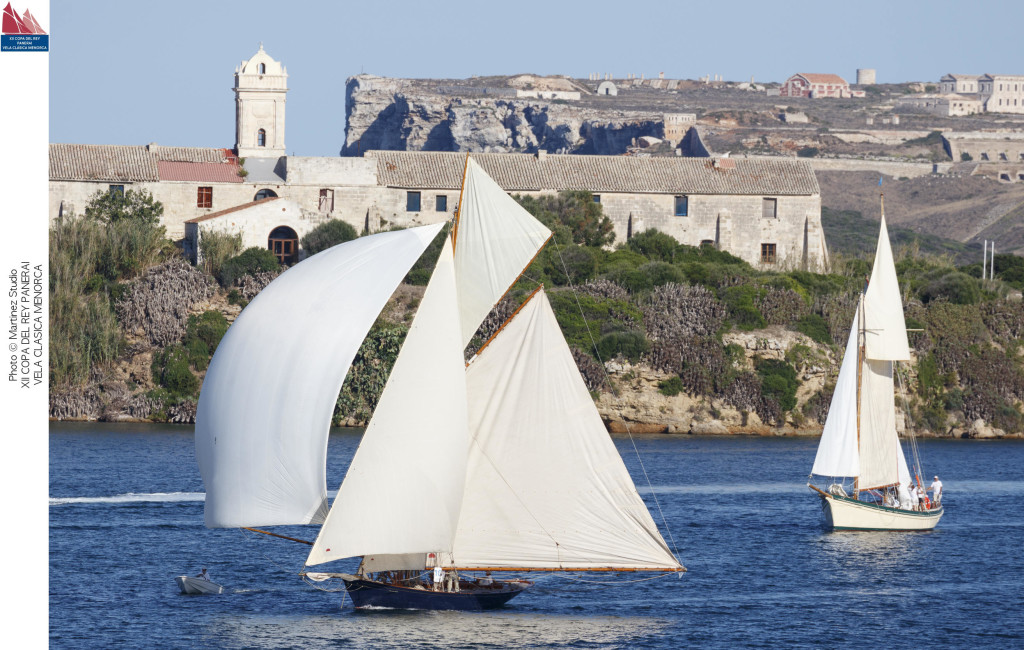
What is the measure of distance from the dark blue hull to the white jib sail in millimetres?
18677

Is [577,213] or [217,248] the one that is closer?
[217,248]

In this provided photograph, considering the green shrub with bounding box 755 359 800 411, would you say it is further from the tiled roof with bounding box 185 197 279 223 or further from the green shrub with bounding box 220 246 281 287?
the tiled roof with bounding box 185 197 279 223

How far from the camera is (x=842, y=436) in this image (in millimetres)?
44469

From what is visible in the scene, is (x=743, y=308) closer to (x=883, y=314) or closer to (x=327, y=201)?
(x=327, y=201)

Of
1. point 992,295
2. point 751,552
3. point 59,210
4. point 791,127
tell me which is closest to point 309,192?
point 59,210

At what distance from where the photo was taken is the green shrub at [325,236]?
7775cm

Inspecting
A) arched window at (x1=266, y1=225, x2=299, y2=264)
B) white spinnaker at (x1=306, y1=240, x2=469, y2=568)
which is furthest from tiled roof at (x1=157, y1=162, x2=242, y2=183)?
white spinnaker at (x1=306, y1=240, x2=469, y2=568)

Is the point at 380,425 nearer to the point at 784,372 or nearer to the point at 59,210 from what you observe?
the point at 784,372

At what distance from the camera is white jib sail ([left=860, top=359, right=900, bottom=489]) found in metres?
44.9

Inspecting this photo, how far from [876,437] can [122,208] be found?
46154 millimetres

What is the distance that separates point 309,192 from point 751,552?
158 feet

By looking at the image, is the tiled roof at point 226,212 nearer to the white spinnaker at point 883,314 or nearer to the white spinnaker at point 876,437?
the white spinnaker at point 883,314

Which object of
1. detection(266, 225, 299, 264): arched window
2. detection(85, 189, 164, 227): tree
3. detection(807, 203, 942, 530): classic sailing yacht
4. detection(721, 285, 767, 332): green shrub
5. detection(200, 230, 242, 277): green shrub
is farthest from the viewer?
detection(266, 225, 299, 264): arched window

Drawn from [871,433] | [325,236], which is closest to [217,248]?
[325,236]
